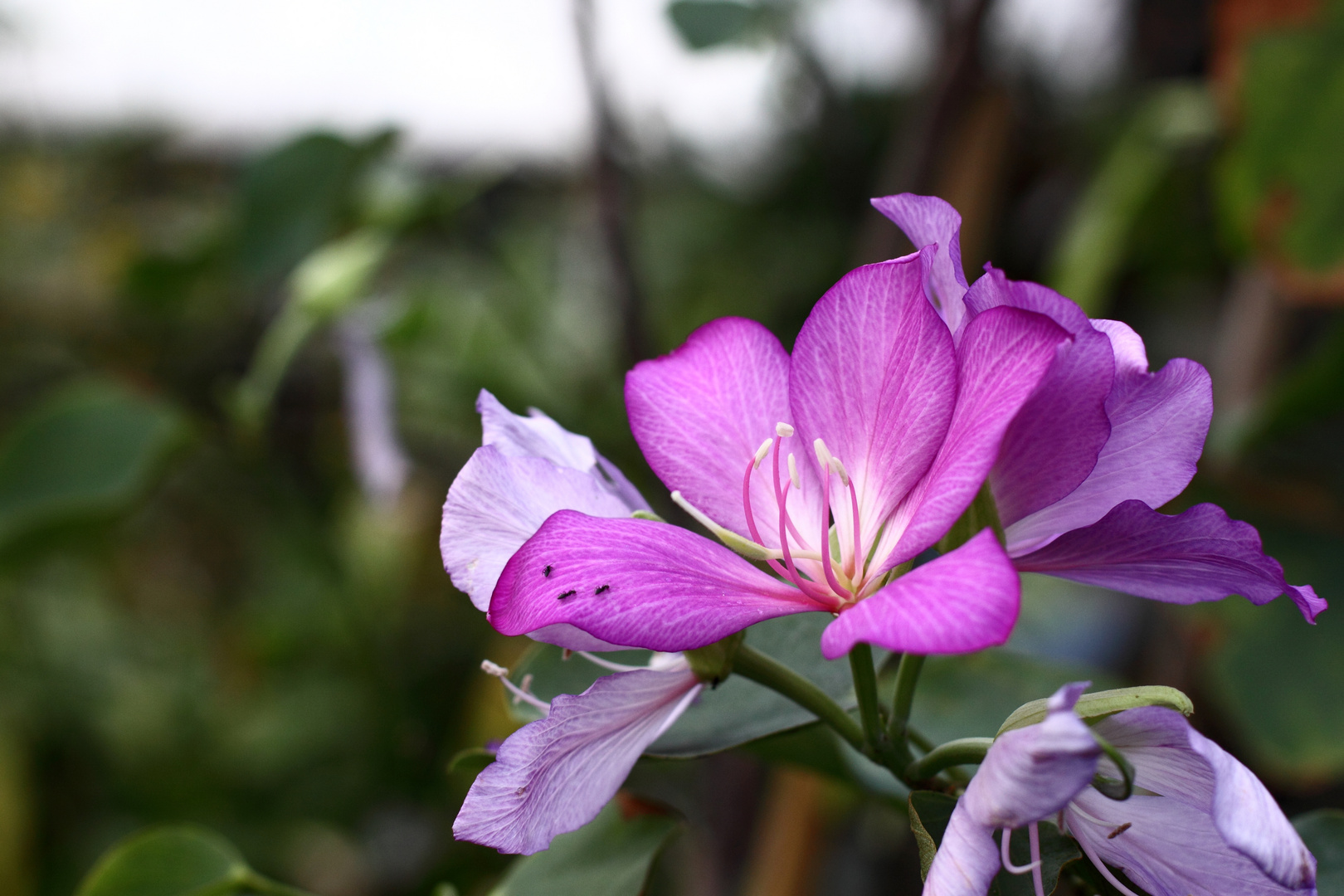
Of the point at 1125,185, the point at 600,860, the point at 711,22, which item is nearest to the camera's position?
the point at 600,860

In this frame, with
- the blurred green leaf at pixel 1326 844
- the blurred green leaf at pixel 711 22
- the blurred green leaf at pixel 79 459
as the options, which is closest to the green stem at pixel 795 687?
the blurred green leaf at pixel 1326 844

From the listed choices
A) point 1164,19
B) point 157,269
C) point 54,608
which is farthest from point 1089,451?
point 54,608

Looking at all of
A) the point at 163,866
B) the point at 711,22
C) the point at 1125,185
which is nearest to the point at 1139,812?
the point at 163,866

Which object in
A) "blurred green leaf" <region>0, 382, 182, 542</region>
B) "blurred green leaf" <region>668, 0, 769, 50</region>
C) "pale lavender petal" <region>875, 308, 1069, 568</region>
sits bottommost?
"blurred green leaf" <region>0, 382, 182, 542</region>

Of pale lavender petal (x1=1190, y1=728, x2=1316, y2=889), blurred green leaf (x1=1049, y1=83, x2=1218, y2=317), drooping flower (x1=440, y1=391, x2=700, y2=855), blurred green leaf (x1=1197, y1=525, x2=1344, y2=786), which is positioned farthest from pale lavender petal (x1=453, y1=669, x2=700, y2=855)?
blurred green leaf (x1=1049, y1=83, x2=1218, y2=317)

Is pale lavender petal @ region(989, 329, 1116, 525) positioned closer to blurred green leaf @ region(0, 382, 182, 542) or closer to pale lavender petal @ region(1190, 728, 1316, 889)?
pale lavender petal @ region(1190, 728, 1316, 889)

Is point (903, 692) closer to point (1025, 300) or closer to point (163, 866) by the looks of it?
point (1025, 300)

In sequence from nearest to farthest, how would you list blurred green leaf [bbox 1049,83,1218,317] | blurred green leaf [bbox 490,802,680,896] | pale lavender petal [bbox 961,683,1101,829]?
A: pale lavender petal [bbox 961,683,1101,829] → blurred green leaf [bbox 490,802,680,896] → blurred green leaf [bbox 1049,83,1218,317]
